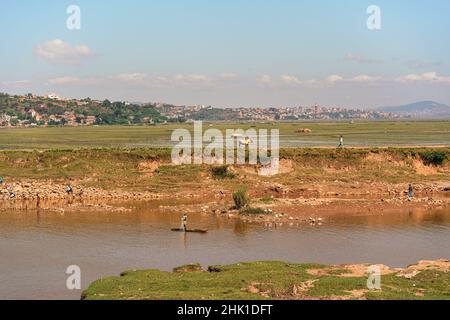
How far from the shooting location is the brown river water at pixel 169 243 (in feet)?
82.5

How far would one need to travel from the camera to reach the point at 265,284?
21047 millimetres

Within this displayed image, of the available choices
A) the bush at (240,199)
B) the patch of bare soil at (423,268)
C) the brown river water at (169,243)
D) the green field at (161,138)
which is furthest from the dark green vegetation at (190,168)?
the patch of bare soil at (423,268)

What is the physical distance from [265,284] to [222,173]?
98.7ft

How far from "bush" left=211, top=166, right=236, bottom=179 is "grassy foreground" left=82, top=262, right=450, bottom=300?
1042 inches

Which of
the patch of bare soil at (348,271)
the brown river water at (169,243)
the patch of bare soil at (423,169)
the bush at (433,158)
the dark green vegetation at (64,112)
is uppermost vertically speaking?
the dark green vegetation at (64,112)

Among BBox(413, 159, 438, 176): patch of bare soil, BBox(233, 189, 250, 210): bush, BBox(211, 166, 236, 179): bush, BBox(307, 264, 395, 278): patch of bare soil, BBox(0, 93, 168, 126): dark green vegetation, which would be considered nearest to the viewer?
BBox(307, 264, 395, 278): patch of bare soil

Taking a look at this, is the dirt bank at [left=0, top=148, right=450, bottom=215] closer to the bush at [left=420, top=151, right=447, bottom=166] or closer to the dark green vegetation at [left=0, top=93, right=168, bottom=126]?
the bush at [left=420, top=151, right=447, bottom=166]

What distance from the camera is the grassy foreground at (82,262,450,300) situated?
19.6 m

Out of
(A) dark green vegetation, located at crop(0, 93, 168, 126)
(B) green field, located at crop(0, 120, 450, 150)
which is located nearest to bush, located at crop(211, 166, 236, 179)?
(B) green field, located at crop(0, 120, 450, 150)

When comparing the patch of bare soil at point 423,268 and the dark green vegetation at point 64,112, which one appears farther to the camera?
the dark green vegetation at point 64,112

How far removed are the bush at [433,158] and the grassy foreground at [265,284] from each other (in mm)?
34291

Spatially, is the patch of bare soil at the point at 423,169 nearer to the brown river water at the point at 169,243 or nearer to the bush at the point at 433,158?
the bush at the point at 433,158

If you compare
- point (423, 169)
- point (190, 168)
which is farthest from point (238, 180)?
point (423, 169)
